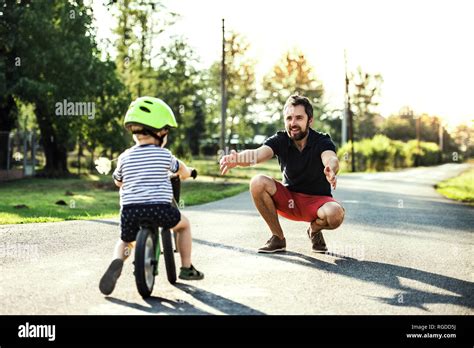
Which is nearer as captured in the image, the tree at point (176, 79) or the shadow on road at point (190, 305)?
the shadow on road at point (190, 305)

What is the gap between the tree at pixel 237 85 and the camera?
50594mm

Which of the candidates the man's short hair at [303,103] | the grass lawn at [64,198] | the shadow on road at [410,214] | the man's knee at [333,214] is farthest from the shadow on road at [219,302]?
the shadow on road at [410,214]

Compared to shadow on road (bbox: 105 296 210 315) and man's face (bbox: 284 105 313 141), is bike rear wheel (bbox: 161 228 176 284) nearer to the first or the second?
shadow on road (bbox: 105 296 210 315)

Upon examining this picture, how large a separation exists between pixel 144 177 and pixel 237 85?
5599cm

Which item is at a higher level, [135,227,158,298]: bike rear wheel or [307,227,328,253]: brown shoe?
[135,227,158,298]: bike rear wheel

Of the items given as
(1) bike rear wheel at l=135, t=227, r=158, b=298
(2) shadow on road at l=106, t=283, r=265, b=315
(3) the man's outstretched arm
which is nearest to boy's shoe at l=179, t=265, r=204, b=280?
(2) shadow on road at l=106, t=283, r=265, b=315

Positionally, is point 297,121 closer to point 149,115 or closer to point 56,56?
point 149,115

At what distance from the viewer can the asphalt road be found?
4.66m

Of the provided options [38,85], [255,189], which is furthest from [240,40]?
[255,189]

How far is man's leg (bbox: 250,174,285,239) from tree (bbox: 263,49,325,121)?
202 ft

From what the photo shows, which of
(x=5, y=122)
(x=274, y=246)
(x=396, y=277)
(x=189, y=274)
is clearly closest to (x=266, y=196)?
(x=274, y=246)

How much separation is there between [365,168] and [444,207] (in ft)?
118

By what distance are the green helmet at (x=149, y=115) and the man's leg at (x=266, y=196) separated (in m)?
→ 2.23

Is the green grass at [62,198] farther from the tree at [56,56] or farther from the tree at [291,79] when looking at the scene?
the tree at [291,79]
